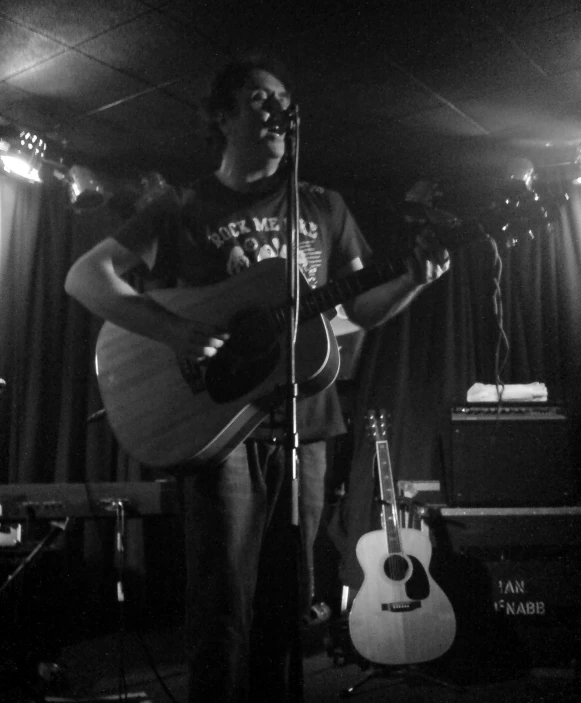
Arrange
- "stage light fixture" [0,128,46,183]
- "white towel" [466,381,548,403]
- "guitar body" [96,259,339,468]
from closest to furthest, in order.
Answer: "guitar body" [96,259,339,468]
"white towel" [466,381,548,403]
"stage light fixture" [0,128,46,183]

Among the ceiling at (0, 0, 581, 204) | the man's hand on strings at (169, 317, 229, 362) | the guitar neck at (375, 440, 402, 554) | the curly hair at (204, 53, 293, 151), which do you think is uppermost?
the ceiling at (0, 0, 581, 204)

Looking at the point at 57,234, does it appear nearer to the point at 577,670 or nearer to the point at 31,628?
the point at 31,628

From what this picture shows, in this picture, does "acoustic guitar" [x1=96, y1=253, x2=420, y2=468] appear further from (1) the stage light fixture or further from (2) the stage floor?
(1) the stage light fixture

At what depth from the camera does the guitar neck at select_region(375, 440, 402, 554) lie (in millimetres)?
3758

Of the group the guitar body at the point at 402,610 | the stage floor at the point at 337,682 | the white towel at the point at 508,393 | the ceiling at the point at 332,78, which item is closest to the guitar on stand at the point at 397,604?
the guitar body at the point at 402,610

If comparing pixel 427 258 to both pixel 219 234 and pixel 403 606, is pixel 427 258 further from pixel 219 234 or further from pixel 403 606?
pixel 403 606

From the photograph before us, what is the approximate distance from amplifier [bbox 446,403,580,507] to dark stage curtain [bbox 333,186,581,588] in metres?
1.43

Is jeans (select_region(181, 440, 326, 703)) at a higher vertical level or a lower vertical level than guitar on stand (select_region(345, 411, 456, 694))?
higher

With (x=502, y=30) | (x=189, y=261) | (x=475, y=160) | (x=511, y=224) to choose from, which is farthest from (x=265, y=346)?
(x=475, y=160)

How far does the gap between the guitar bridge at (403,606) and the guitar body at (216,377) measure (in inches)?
86.1

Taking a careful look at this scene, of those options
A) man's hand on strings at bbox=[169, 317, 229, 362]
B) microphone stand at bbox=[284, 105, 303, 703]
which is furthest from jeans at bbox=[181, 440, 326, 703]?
man's hand on strings at bbox=[169, 317, 229, 362]

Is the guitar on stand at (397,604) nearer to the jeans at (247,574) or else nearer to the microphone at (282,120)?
the jeans at (247,574)

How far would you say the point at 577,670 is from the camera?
3461 millimetres

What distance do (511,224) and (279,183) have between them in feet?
2.24
